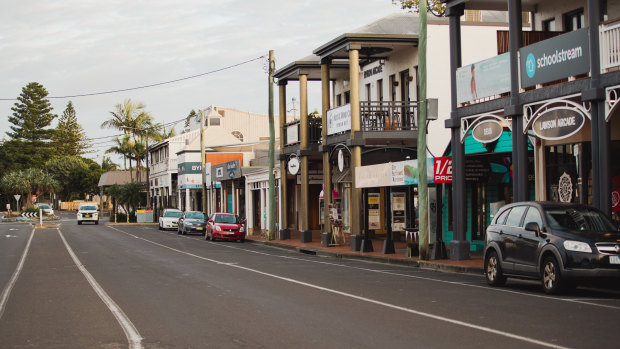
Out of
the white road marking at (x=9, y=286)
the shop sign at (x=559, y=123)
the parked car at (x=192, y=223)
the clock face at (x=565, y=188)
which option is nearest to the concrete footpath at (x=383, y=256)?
the clock face at (x=565, y=188)

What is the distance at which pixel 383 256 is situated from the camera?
84.6ft

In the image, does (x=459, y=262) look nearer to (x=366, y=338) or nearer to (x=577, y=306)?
(x=577, y=306)

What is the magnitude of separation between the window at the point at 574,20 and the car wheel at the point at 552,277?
10492mm

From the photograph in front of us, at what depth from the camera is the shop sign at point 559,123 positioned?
1780 cm

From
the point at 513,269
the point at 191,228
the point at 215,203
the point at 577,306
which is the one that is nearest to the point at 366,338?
the point at 577,306

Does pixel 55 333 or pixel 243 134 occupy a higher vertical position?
pixel 243 134

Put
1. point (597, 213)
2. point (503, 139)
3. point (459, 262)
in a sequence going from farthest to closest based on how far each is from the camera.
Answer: point (503, 139) → point (459, 262) → point (597, 213)

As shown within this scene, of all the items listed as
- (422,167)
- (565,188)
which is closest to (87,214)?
(422,167)

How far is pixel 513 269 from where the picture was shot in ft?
50.8

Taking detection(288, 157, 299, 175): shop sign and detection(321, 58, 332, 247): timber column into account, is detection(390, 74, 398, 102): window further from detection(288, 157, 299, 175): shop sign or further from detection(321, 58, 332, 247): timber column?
A: detection(288, 157, 299, 175): shop sign

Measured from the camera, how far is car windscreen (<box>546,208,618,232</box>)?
1460 cm

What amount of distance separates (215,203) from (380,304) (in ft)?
168

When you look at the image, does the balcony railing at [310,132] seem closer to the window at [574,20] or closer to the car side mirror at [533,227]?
the window at [574,20]

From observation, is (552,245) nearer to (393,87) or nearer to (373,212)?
(373,212)
